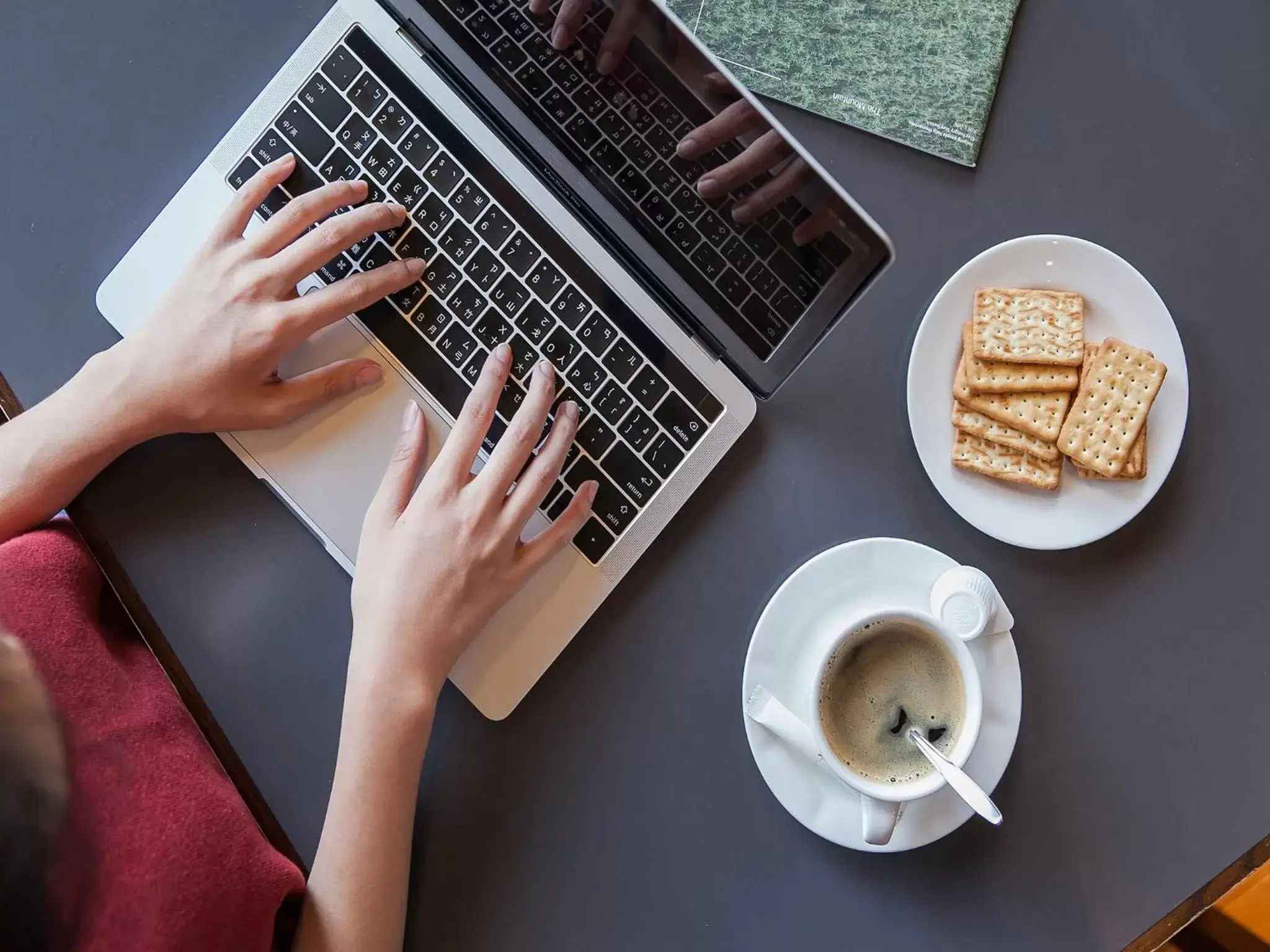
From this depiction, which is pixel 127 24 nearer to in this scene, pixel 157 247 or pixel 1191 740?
pixel 157 247

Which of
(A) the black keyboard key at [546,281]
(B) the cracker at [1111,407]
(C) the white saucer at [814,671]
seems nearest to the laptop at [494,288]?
(A) the black keyboard key at [546,281]

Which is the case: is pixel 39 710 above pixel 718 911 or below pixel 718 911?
below

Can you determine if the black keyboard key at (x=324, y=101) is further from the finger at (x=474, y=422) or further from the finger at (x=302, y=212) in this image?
the finger at (x=474, y=422)

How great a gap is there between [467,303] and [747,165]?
237 mm

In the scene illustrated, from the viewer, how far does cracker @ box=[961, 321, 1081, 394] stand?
0.72 meters

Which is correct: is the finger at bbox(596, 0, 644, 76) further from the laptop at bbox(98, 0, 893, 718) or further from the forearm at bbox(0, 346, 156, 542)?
the forearm at bbox(0, 346, 156, 542)

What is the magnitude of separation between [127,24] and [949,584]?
0.79 meters

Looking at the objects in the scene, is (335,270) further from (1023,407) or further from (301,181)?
(1023,407)

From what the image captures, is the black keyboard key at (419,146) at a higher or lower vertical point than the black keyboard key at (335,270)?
higher

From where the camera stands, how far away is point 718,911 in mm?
734

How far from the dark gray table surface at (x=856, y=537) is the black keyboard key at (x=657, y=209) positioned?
171 mm

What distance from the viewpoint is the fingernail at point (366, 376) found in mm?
715

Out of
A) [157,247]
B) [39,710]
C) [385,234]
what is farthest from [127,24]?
[39,710]

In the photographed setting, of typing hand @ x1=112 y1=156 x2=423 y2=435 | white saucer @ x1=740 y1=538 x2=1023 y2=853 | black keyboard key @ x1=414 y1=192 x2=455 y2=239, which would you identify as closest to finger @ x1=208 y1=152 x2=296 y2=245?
typing hand @ x1=112 y1=156 x2=423 y2=435
